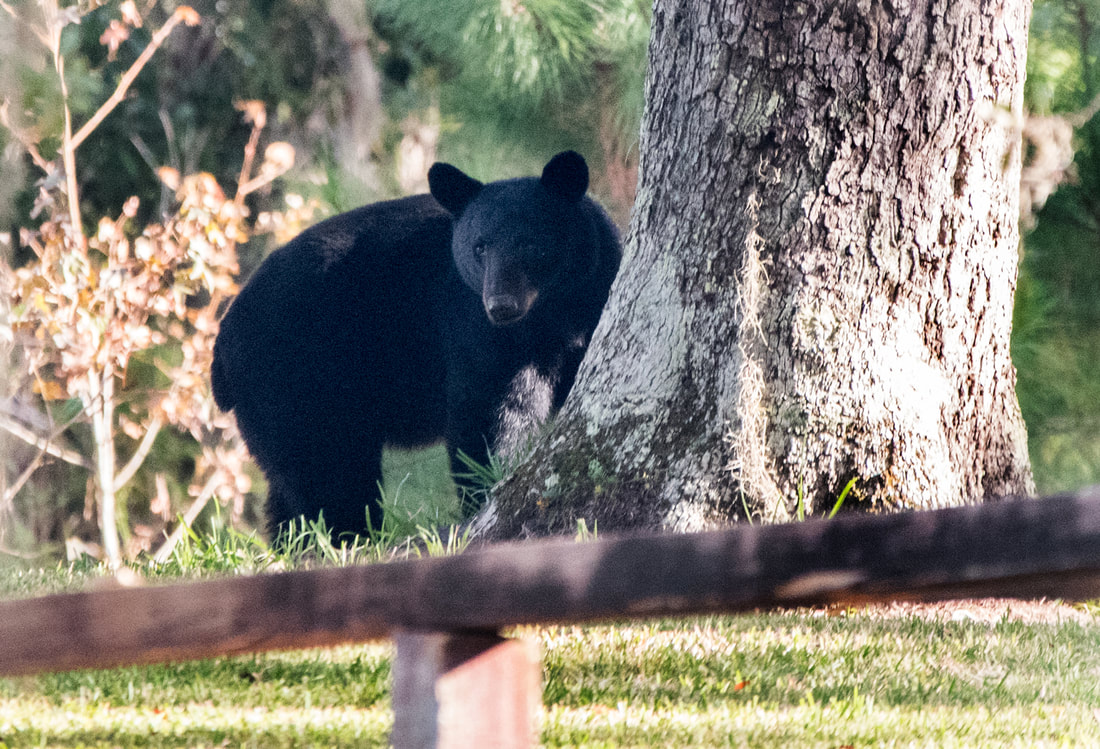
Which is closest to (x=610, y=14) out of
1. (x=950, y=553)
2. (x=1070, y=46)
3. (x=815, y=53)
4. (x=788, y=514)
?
(x=1070, y=46)

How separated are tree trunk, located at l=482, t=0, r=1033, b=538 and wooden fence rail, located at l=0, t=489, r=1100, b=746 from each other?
1.66 metres

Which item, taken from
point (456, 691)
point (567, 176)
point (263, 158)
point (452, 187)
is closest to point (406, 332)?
point (452, 187)

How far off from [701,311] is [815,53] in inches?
32.1

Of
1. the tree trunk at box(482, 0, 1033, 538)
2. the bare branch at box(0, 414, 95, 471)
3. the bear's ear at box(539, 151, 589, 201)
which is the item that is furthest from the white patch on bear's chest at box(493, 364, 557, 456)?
the bare branch at box(0, 414, 95, 471)

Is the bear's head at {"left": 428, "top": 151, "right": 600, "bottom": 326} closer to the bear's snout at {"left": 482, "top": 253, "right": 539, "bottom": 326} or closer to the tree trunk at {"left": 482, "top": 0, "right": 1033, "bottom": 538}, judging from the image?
the bear's snout at {"left": 482, "top": 253, "right": 539, "bottom": 326}

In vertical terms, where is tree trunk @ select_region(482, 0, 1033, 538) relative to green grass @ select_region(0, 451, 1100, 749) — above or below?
above

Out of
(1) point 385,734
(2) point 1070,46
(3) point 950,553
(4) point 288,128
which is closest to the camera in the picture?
(3) point 950,553

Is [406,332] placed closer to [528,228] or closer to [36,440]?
[528,228]

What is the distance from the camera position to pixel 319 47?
31.2 ft

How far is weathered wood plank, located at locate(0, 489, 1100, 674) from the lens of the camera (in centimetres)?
147

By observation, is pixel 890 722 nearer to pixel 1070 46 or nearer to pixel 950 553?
pixel 950 553

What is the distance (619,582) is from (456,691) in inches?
10.9

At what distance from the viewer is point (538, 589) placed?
4.97 feet

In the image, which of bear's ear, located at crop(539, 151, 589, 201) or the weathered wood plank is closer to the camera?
the weathered wood plank
